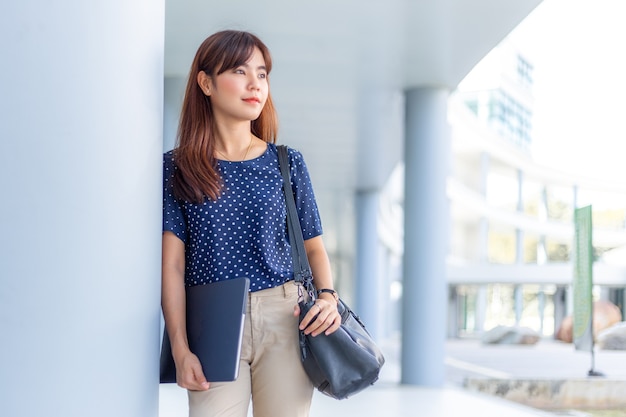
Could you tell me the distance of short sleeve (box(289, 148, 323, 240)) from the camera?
94.7 inches

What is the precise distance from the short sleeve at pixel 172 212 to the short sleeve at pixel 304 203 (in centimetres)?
34

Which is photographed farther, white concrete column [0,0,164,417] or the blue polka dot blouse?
the blue polka dot blouse

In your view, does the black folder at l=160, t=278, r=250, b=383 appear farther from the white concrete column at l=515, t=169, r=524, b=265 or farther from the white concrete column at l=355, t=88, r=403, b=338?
the white concrete column at l=515, t=169, r=524, b=265

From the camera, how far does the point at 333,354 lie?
2.25 meters

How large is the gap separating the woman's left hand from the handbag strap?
0.29ft

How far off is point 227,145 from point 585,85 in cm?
4295

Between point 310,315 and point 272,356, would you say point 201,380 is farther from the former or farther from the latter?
point 310,315

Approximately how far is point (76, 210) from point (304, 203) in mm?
758

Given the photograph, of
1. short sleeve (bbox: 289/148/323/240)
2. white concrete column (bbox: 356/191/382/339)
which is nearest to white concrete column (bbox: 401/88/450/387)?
short sleeve (bbox: 289/148/323/240)

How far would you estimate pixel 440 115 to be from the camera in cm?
1098

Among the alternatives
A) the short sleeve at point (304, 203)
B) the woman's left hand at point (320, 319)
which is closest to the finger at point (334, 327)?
the woman's left hand at point (320, 319)

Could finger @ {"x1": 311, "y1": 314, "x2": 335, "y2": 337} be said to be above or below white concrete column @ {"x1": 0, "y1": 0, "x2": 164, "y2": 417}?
below

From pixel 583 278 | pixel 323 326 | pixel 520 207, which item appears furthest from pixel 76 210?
pixel 520 207

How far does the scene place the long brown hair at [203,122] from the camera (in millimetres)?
2258
